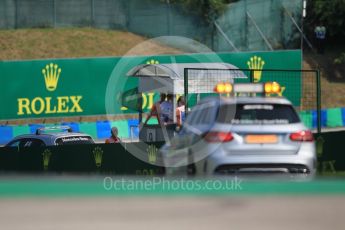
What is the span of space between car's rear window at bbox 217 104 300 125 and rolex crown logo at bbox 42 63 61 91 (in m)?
21.8

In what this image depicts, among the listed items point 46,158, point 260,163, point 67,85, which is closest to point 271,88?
point 260,163

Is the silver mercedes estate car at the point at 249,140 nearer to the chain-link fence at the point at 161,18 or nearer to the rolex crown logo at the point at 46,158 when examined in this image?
the rolex crown logo at the point at 46,158

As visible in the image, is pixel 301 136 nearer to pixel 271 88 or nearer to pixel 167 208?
pixel 271 88

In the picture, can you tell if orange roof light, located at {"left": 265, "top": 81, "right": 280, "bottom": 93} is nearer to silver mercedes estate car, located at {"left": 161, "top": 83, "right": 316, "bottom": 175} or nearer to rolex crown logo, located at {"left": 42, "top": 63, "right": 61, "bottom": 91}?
silver mercedes estate car, located at {"left": 161, "top": 83, "right": 316, "bottom": 175}

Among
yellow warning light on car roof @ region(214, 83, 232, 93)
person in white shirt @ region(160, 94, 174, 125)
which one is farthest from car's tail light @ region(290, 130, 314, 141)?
person in white shirt @ region(160, 94, 174, 125)

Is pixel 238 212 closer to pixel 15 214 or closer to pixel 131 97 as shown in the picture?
pixel 15 214

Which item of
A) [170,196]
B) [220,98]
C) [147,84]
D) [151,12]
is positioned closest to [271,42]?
[151,12]

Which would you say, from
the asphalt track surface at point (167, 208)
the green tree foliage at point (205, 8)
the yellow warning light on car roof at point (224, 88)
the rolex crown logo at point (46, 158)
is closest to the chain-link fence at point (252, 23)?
the green tree foliage at point (205, 8)

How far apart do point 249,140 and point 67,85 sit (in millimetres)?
22188

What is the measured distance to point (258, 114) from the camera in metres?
12.1

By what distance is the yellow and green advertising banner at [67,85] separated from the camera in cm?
3216

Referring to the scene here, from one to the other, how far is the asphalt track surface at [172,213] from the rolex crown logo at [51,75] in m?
24.1

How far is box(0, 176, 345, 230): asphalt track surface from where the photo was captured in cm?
851

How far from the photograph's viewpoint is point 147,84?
21828 millimetres
